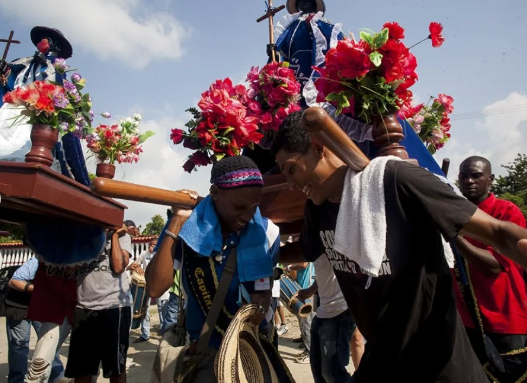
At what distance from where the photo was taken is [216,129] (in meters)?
2.61

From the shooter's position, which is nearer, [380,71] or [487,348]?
[380,71]

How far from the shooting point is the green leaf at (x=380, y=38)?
2.13 metres

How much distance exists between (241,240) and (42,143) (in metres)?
1.79

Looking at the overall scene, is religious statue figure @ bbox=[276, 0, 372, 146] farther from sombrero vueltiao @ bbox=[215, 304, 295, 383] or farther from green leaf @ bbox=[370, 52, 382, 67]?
sombrero vueltiao @ bbox=[215, 304, 295, 383]

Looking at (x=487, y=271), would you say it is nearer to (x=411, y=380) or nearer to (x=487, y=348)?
(x=487, y=348)

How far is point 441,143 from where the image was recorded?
3260 mm

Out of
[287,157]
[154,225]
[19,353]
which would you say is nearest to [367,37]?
[287,157]

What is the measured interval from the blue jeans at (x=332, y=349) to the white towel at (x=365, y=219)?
229 cm

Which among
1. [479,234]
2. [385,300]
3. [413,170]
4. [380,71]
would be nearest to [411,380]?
→ [385,300]

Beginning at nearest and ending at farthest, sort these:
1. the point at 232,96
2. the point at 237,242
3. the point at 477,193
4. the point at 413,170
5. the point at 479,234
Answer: the point at 479,234, the point at 413,170, the point at 237,242, the point at 232,96, the point at 477,193

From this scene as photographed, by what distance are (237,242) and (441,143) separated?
1905mm

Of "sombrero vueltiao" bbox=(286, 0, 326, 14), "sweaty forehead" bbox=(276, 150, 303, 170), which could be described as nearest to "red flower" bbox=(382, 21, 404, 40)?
"sweaty forehead" bbox=(276, 150, 303, 170)

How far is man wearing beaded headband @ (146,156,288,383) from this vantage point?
7.43ft

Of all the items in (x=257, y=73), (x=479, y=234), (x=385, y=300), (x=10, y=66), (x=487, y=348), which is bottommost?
(x=487, y=348)
